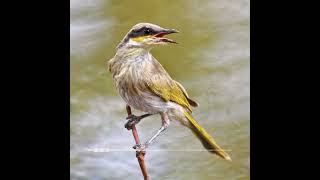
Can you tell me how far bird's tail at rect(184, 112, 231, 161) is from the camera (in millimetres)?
3527

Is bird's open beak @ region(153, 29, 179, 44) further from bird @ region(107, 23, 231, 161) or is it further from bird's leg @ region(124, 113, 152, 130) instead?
bird's leg @ region(124, 113, 152, 130)

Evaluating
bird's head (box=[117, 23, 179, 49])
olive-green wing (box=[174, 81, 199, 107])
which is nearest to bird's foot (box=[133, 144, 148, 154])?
olive-green wing (box=[174, 81, 199, 107])

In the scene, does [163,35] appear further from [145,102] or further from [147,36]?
[145,102]

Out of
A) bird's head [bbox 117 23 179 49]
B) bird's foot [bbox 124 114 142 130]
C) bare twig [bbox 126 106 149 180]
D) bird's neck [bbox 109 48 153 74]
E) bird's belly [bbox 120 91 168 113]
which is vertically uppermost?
bird's head [bbox 117 23 179 49]

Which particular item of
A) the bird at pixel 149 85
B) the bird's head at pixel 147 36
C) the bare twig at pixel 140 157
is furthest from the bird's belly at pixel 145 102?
the bird's head at pixel 147 36

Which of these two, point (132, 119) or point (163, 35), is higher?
point (163, 35)

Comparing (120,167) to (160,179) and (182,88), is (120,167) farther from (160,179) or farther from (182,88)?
(182,88)

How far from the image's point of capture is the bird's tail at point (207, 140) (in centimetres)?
353

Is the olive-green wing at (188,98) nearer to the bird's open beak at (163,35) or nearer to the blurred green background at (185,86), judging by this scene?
the blurred green background at (185,86)

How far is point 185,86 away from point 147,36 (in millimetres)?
276

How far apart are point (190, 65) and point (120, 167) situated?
538 mm

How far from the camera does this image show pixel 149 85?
3.50 metres

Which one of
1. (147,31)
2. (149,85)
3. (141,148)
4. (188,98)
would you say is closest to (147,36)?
(147,31)

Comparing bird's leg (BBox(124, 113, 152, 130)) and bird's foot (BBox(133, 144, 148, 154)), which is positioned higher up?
bird's leg (BBox(124, 113, 152, 130))
